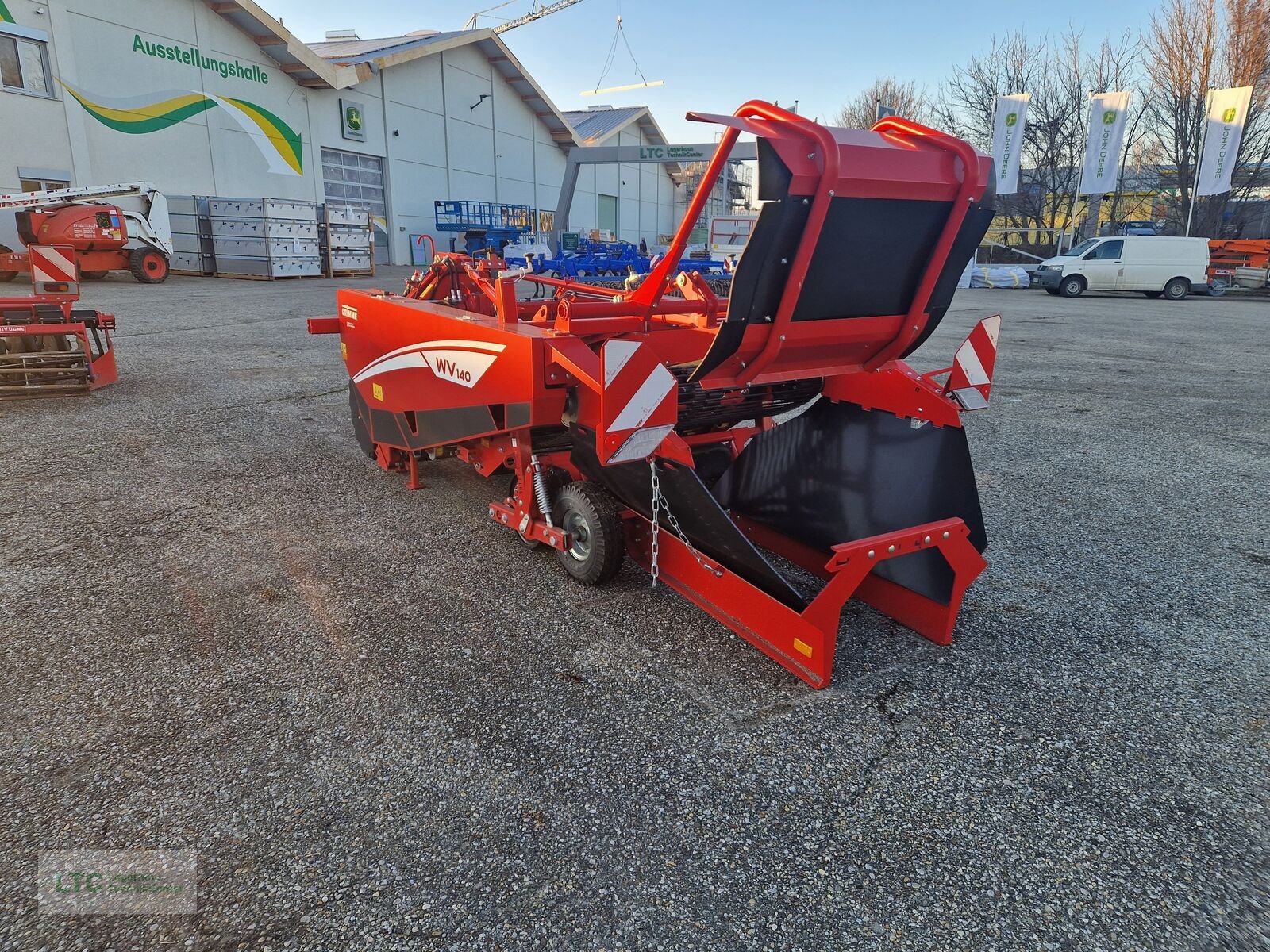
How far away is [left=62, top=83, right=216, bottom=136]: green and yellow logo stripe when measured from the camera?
1900 cm

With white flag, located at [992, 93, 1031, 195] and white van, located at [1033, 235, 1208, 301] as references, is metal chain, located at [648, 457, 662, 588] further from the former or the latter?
white flag, located at [992, 93, 1031, 195]

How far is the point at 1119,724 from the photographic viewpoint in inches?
98.5

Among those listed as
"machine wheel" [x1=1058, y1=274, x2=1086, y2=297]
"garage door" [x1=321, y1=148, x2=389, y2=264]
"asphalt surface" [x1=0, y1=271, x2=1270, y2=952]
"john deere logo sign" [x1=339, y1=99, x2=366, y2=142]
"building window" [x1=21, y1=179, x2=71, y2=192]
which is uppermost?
"john deere logo sign" [x1=339, y1=99, x2=366, y2=142]

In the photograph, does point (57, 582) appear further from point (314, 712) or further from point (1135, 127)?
point (1135, 127)

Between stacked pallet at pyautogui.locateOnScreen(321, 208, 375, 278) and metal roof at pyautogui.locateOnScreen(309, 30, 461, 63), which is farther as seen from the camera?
metal roof at pyautogui.locateOnScreen(309, 30, 461, 63)

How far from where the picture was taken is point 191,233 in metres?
20.9

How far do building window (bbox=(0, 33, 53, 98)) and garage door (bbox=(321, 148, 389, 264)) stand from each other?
7968mm

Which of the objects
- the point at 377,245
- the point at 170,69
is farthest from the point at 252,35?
the point at 377,245

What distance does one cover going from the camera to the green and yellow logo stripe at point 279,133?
886 inches

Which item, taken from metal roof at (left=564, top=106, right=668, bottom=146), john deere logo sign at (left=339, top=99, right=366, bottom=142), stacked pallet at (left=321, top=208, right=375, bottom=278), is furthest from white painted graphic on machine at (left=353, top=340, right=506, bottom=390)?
metal roof at (left=564, top=106, right=668, bottom=146)

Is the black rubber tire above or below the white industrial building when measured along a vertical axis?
below

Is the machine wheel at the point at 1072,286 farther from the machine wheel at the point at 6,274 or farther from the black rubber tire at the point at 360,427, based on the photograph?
the machine wheel at the point at 6,274

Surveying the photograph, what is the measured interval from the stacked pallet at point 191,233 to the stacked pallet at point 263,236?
24 centimetres

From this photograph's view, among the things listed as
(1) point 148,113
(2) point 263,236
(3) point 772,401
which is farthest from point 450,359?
(1) point 148,113
